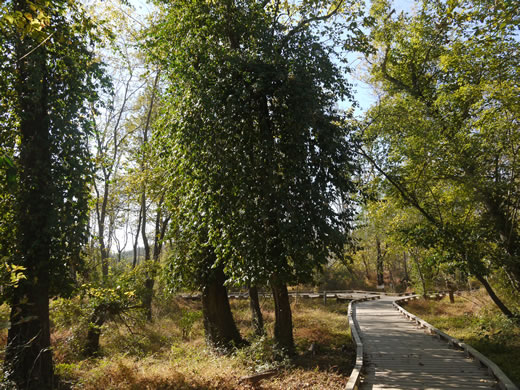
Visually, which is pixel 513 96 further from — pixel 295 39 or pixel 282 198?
pixel 282 198

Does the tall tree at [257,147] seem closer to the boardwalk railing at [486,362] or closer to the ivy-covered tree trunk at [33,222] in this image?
the ivy-covered tree trunk at [33,222]

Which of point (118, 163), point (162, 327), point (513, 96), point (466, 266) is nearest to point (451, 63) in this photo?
point (513, 96)

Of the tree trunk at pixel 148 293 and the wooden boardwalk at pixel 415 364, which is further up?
the tree trunk at pixel 148 293

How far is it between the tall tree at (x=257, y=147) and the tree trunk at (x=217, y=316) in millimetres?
2036

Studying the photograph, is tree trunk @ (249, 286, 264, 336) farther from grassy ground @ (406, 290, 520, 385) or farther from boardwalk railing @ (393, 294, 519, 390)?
grassy ground @ (406, 290, 520, 385)

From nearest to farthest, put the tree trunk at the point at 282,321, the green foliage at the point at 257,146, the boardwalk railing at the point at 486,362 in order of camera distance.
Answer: the boardwalk railing at the point at 486,362 → the green foliage at the point at 257,146 → the tree trunk at the point at 282,321

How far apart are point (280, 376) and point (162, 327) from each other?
455 inches

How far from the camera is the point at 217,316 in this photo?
12320 millimetres

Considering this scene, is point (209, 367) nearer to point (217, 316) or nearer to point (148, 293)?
point (217, 316)

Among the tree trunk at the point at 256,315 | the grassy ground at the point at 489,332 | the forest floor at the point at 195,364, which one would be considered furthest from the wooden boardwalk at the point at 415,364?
the tree trunk at the point at 256,315

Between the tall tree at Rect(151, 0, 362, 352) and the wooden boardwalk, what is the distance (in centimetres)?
272

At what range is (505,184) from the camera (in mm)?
12008

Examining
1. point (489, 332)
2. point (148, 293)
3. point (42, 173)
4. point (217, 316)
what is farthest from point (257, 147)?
point (489, 332)

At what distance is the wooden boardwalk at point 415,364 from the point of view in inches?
293
